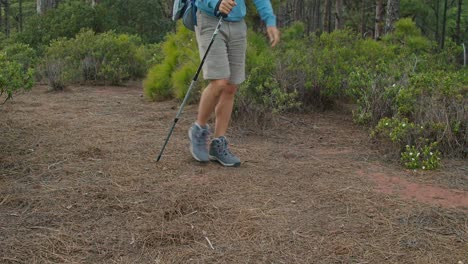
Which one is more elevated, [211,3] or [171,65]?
[211,3]

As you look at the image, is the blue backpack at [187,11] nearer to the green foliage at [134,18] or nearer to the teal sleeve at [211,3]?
the teal sleeve at [211,3]

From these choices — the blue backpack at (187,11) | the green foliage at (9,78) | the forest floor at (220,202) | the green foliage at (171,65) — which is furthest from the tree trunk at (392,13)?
the green foliage at (9,78)

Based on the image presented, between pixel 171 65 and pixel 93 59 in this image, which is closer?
pixel 171 65

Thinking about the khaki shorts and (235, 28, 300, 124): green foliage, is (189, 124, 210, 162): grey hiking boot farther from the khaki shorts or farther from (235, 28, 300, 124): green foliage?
(235, 28, 300, 124): green foliage

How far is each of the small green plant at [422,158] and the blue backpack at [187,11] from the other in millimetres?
1963

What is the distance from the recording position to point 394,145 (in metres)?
4.79

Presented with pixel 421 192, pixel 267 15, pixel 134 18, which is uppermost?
pixel 267 15

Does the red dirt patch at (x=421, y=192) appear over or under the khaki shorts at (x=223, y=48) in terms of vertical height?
under

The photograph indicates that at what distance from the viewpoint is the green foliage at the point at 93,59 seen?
10000 mm

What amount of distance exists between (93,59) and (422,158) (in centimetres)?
712

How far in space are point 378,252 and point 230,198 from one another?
1.07m

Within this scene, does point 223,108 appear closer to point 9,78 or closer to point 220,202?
Result: point 220,202

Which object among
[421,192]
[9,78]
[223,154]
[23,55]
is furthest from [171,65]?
[421,192]

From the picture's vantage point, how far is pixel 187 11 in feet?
13.9
